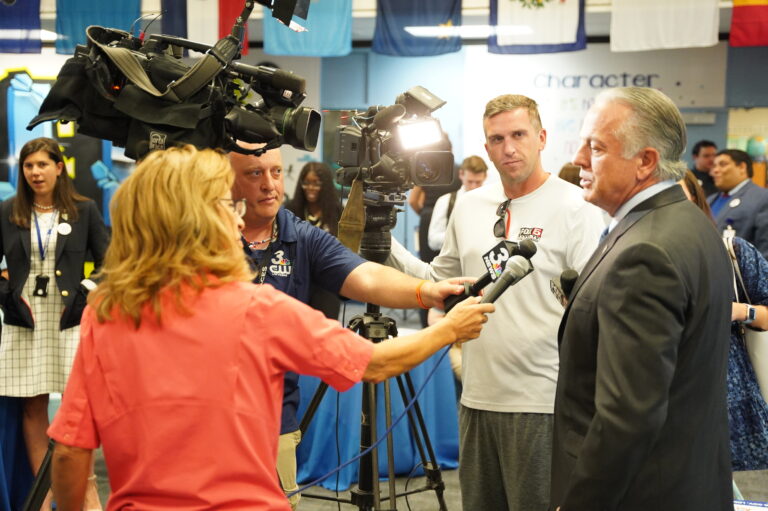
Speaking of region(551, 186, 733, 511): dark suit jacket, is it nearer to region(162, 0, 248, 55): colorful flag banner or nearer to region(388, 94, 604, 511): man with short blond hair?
region(388, 94, 604, 511): man with short blond hair

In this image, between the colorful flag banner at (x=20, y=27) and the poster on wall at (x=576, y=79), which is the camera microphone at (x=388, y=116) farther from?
the poster on wall at (x=576, y=79)

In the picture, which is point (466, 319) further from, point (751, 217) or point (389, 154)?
point (751, 217)

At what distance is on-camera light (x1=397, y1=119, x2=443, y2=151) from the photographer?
235cm

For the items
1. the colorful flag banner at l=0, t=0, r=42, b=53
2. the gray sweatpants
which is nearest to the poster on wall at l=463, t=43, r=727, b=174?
the colorful flag banner at l=0, t=0, r=42, b=53

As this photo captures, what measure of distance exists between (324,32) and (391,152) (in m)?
4.61

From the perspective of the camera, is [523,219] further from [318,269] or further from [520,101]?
[318,269]

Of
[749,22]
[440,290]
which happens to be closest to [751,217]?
[749,22]

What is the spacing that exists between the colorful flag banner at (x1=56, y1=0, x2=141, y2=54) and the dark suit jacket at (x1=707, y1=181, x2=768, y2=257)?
4.97 meters

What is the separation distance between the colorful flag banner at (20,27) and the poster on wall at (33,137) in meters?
0.46

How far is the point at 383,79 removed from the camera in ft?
28.0

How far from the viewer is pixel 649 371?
145 cm

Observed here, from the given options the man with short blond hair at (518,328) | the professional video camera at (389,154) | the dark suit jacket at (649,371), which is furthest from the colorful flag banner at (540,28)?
the dark suit jacket at (649,371)

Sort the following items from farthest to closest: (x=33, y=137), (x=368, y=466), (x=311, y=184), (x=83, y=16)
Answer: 1. (x=33, y=137)
2. (x=83, y=16)
3. (x=311, y=184)
4. (x=368, y=466)

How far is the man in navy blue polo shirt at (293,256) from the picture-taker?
2.22 metres
